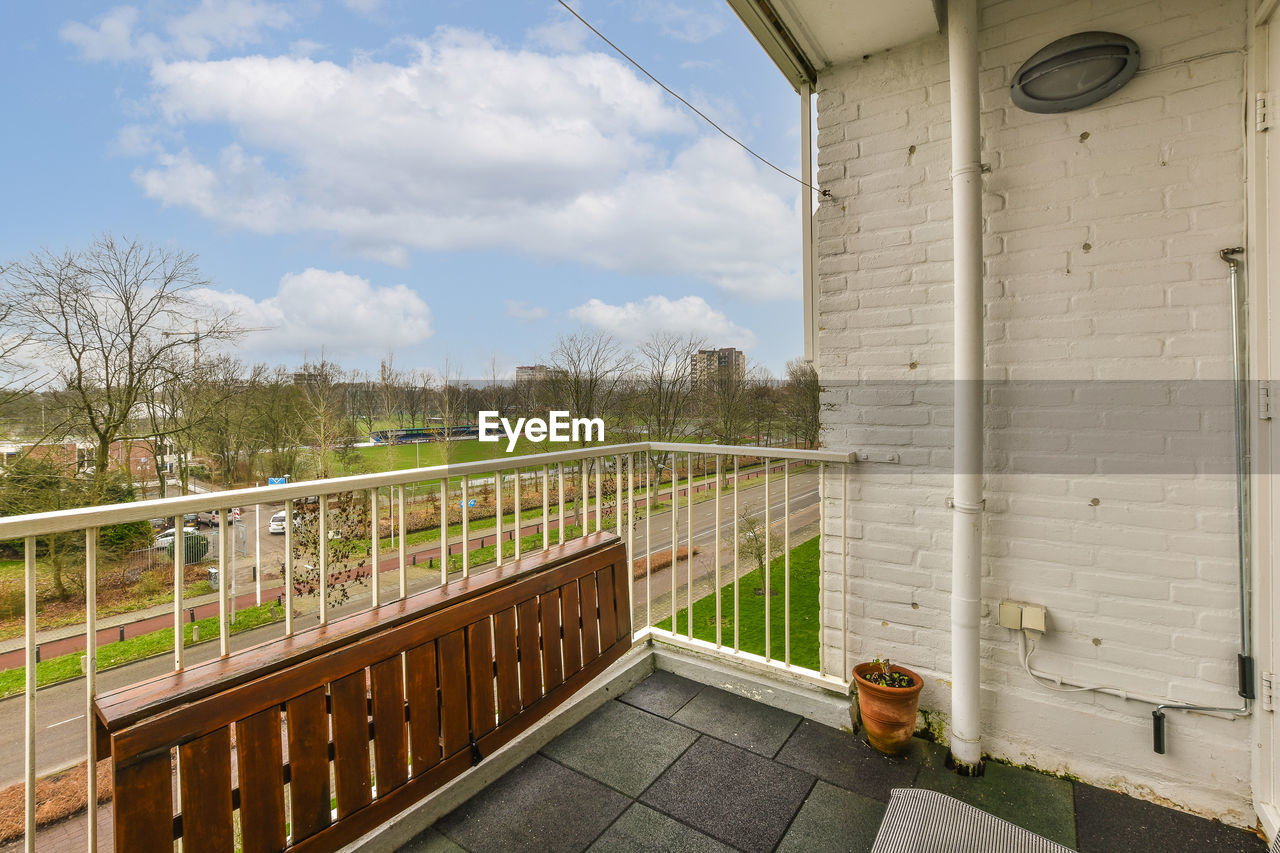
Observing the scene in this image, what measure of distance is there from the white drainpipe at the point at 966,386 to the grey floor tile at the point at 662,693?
0.99m

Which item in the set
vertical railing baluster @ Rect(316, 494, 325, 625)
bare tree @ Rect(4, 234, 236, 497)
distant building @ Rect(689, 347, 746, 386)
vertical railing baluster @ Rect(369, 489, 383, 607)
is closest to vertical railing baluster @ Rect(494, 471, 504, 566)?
vertical railing baluster @ Rect(369, 489, 383, 607)

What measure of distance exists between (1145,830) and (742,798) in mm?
1151

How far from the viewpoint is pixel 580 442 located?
24.9 ft

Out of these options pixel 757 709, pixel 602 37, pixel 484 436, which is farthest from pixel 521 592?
pixel 484 436

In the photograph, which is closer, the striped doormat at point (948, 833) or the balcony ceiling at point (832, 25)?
the striped doormat at point (948, 833)

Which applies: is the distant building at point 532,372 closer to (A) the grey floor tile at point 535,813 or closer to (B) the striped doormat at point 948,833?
(A) the grey floor tile at point 535,813

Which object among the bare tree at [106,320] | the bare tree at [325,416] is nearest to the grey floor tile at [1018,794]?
the bare tree at [325,416]

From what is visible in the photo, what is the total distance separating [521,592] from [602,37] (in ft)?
6.25

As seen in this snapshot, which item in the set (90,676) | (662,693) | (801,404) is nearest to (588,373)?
(801,404)

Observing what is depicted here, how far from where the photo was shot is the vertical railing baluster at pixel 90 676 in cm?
108

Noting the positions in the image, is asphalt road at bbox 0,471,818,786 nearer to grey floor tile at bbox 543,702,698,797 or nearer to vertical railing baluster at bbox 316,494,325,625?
vertical railing baluster at bbox 316,494,325,625

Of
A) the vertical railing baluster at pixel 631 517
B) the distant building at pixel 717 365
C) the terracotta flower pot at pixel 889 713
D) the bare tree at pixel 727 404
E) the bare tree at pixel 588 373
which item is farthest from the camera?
the bare tree at pixel 588 373

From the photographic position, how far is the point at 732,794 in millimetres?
1765

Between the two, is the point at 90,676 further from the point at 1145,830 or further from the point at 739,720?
the point at 1145,830
